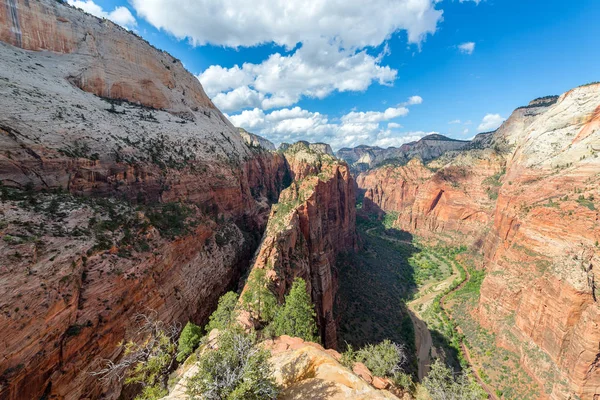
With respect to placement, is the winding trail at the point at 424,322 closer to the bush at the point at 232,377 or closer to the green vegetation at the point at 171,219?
the bush at the point at 232,377

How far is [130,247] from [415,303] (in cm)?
5740

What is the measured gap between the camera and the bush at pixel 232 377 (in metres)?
7.87

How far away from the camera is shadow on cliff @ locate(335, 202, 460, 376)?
37.3m

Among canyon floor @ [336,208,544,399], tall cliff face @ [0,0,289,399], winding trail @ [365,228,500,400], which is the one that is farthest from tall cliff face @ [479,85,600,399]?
tall cliff face @ [0,0,289,399]

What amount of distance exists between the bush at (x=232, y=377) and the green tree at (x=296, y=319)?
906cm

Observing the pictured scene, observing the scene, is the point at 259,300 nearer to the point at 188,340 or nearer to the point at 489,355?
the point at 188,340

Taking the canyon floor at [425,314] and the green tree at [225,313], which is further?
the canyon floor at [425,314]

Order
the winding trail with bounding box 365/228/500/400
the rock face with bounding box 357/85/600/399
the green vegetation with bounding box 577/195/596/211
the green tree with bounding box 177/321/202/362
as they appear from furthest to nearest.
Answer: the winding trail with bounding box 365/228/500/400 → the green vegetation with bounding box 577/195/596/211 → the rock face with bounding box 357/85/600/399 → the green tree with bounding box 177/321/202/362

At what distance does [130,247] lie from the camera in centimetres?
2133

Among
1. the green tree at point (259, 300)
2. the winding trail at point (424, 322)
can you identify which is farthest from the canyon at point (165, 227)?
the winding trail at point (424, 322)

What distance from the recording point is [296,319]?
62.0 feet

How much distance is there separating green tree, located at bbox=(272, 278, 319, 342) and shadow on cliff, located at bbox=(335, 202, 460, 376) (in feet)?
27.9

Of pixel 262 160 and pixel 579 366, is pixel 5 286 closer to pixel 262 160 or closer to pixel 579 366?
pixel 579 366

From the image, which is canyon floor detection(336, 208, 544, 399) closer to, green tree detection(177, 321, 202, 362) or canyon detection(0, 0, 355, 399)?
canyon detection(0, 0, 355, 399)
